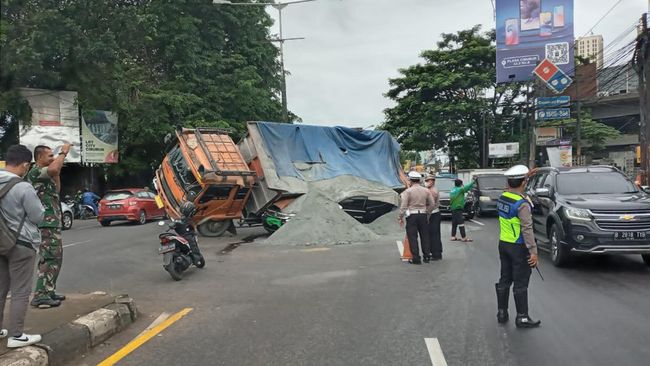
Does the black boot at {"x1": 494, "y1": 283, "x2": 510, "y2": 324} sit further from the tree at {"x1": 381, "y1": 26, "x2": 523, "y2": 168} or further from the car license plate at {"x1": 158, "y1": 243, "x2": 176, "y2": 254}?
the tree at {"x1": 381, "y1": 26, "x2": 523, "y2": 168}

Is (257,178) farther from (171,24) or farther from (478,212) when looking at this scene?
(171,24)

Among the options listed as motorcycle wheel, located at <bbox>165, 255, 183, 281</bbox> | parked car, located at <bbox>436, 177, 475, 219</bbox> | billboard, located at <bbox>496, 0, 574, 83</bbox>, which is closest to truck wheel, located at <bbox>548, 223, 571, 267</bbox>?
motorcycle wheel, located at <bbox>165, 255, 183, 281</bbox>

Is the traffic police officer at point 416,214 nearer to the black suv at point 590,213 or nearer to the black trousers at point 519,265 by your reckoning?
the black suv at point 590,213

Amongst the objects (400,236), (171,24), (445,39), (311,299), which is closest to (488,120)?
(445,39)

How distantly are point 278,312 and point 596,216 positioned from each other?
5.48m

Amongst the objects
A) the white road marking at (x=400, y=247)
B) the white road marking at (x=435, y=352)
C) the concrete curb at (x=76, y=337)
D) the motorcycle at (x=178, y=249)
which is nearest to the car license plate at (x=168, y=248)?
the motorcycle at (x=178, y=249)

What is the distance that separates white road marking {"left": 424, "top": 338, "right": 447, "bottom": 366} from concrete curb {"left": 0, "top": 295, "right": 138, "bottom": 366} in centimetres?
327

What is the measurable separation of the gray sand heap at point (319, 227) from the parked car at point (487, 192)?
28.1 ft

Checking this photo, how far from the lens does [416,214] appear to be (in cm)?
1039

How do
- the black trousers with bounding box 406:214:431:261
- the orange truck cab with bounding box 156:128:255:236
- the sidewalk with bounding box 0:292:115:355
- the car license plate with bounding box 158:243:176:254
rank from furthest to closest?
the orange truck cab with bounding box 156:128:255:236 < the black trousers with bounding box 406:214:431:261 < the car license plate with bounding box 158:243:176:254 < the sidewalk with bounding box 0:292:115:355

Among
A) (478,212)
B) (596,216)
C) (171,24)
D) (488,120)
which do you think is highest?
(171,24)

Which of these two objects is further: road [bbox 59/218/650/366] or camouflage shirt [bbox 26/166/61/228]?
camouflage shirt [bbox 26/166/61/228]

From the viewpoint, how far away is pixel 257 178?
609 inches

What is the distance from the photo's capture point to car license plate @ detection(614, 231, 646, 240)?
866cm
